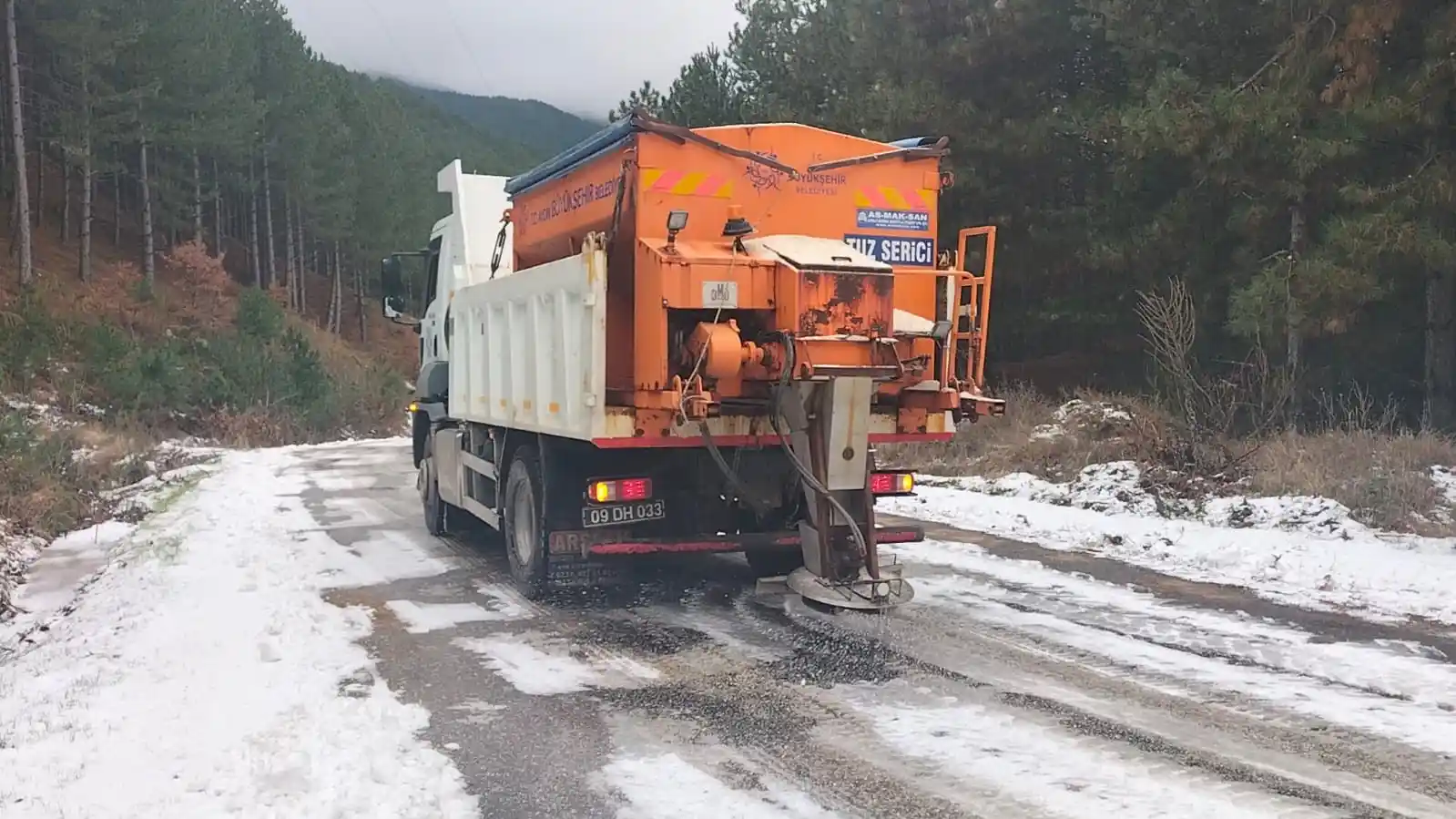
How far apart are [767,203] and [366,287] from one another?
2394 inches

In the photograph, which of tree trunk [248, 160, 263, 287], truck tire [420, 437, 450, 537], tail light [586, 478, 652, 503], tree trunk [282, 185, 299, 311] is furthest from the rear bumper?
tree trunk [282, 185, 299, 311]

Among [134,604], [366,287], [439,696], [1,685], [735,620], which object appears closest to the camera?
[439,696]

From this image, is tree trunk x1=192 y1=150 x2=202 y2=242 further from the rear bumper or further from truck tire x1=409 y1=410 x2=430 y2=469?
the rear bumper

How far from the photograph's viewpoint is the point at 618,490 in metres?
7.47

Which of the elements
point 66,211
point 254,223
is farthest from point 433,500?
point 254,223

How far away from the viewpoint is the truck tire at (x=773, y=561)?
7.99 m

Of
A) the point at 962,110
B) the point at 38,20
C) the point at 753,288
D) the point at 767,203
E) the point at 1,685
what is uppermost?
the point at 38,20

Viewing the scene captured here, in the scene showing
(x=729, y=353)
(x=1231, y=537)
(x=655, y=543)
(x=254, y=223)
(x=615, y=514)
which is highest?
(x=254, y=223)

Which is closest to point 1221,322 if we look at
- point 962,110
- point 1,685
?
point 962,110

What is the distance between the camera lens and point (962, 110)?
1827 centimetres

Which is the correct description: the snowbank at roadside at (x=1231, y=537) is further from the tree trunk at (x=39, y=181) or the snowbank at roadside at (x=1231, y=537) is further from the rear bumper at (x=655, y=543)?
the tree trunk at (x=39, y=181)

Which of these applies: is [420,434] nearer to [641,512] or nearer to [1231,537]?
[641,512]

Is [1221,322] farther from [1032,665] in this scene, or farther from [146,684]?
[146,684]

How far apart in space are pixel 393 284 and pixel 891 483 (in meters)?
6.83
